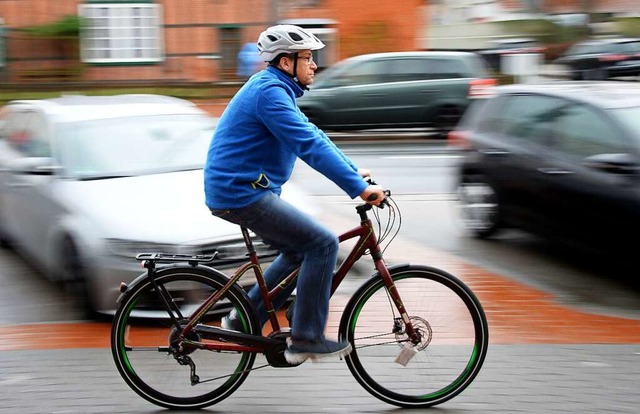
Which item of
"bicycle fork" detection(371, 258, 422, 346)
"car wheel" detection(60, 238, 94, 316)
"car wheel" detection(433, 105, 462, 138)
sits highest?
"bicycle fork" detection(371, 258, 422, 346)

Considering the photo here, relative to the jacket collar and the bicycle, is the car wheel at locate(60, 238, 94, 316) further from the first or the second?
the jacket collar

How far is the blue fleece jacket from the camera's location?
4.74 metres

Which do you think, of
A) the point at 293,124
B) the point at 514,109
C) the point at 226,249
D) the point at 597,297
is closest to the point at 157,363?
the point at 293,124

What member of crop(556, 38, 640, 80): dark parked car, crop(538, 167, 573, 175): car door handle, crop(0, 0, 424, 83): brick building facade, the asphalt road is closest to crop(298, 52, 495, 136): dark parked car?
crop(0, 0, 424, 83): brick building facade

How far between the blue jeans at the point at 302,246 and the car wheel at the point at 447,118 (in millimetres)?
15209

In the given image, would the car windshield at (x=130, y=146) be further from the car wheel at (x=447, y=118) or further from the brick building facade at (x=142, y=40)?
the brick building facade at (x=142, y=40)

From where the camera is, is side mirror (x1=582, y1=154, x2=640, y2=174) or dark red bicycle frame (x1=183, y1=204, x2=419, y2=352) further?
side mirror (x1=582, y1=154, x2=640, y2=174)

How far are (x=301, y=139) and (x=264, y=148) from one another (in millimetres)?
232

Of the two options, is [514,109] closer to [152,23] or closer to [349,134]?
[349,134]

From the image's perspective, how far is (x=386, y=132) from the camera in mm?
→ 20609

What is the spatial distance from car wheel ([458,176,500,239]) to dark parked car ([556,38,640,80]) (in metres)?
16.8

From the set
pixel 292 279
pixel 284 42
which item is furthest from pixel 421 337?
pixel 284 42

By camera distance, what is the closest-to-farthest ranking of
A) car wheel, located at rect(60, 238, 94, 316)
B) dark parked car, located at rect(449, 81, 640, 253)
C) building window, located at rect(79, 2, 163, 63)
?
car wheel, located at rect(60, 238, 94, 316) → dark parked car, located at rect(449, 81, 640, 253) → building window, located at rect(79, 2, 163, 63)

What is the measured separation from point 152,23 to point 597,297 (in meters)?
21.4
